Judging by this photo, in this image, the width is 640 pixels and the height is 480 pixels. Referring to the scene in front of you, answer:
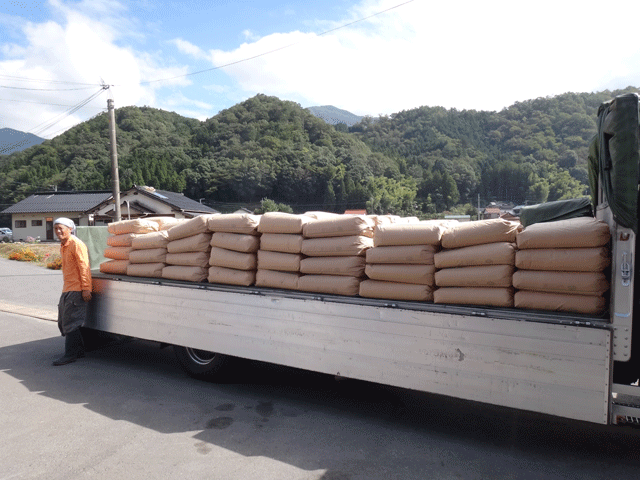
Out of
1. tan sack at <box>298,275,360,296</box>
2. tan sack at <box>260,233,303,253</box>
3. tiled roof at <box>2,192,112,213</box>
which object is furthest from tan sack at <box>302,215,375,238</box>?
tiled roof at <box>2,192,112,213</box>

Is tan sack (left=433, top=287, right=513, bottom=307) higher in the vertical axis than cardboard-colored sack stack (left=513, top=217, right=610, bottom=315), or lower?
lower

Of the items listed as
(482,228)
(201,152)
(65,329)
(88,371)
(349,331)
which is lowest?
(88,371)

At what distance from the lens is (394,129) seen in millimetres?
90125

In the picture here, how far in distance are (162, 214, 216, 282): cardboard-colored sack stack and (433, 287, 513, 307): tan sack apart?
9.18 feet

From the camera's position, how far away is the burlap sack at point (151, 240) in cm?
613

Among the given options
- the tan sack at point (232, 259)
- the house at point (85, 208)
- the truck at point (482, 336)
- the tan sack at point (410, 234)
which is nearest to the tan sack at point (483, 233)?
the tan sack at point (410, 234)

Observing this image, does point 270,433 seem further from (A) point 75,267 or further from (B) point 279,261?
(A) point 75,267

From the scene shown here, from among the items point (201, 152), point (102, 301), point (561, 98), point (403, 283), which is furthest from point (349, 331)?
point (201, 152)

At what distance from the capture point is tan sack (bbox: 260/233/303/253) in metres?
5.01

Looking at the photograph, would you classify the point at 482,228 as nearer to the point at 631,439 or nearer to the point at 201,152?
the point at 631,439

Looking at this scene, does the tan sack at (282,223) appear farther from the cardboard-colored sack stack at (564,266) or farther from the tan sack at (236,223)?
the cardboard-colored sack stack at (564,266)

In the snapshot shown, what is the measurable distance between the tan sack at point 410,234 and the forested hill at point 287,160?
56096 millimetres

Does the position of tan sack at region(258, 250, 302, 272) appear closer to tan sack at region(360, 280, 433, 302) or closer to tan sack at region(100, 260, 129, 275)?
tan sack at region(360, 280, 433, 302)

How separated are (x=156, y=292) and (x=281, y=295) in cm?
185
